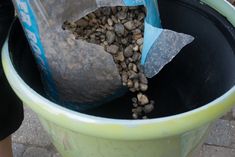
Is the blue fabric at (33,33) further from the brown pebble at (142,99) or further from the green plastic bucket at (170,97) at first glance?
the brown pebble at (142,99)

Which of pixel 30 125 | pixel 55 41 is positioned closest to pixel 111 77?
pixel 55 41

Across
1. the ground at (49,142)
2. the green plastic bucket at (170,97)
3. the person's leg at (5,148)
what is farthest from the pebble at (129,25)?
the ground at (49,142)

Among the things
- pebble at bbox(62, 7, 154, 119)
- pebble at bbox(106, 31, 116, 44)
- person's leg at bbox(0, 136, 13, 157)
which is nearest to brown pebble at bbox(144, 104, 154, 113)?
pebble at bbox(62, 7, 154, 119)

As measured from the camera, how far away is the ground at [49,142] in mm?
1655

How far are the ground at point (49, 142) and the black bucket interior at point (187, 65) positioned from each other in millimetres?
506

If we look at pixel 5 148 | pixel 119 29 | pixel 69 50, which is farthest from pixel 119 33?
pixel 5 148

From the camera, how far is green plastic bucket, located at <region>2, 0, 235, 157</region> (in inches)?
32.3

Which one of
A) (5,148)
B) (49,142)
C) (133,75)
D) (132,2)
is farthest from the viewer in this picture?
(49,142)

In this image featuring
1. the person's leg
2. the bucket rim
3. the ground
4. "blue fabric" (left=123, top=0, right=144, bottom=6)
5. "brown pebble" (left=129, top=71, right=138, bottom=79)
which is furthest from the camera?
the ground

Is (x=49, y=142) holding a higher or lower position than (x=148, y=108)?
lower

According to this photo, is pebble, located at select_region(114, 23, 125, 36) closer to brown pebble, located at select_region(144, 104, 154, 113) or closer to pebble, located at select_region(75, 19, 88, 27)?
pebble, located at select_region(75, 19, 88, 27)

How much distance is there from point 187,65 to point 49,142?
0.74 meters

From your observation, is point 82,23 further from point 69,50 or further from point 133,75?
point 133,75

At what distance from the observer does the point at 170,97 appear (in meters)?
1.24
